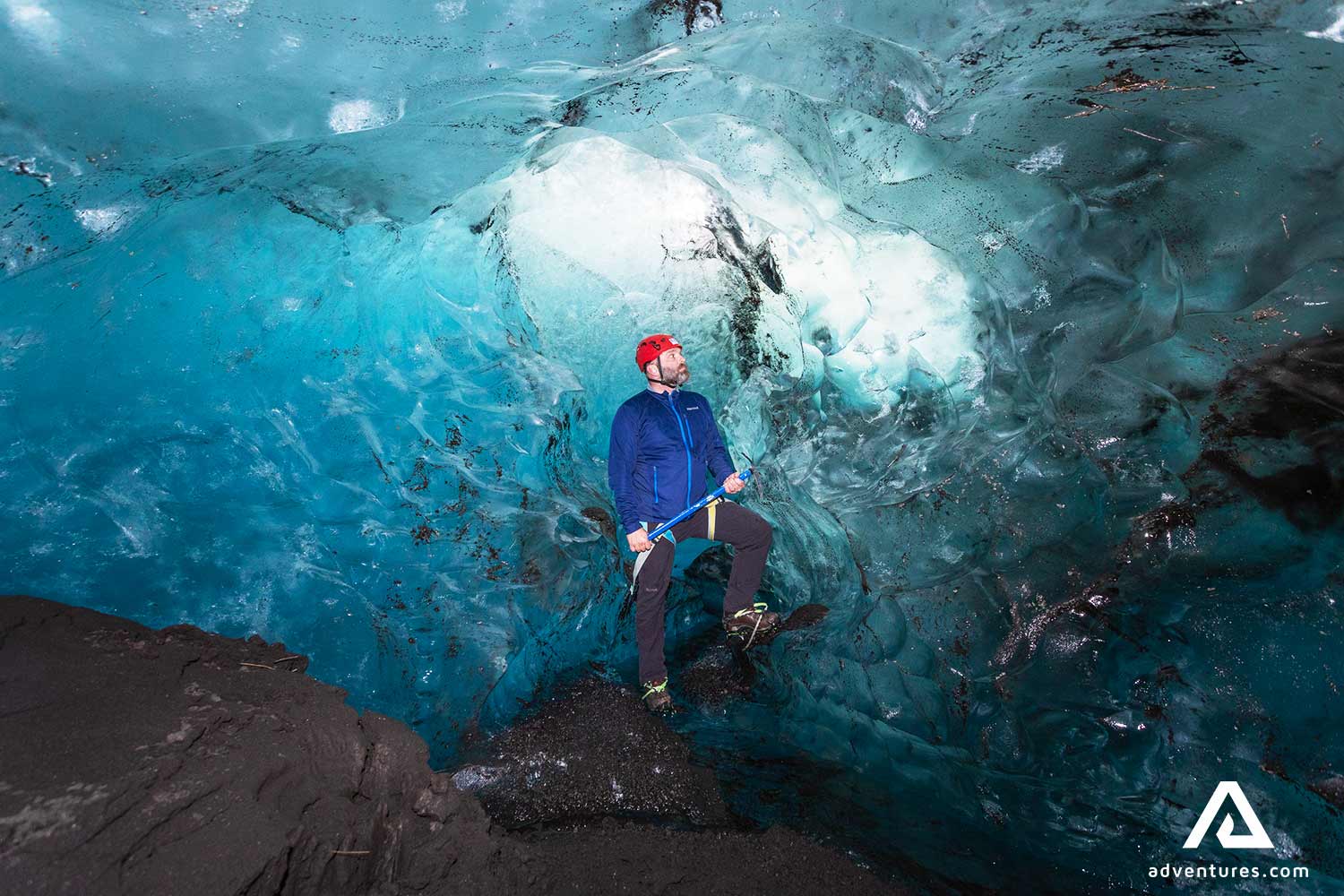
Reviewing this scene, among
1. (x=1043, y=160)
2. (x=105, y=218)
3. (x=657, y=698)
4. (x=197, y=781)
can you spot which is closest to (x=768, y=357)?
(x=657, y=698)

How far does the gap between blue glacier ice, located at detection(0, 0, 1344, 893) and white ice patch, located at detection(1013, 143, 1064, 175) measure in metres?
0.03

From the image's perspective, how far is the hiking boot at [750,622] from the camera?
13.5 ft

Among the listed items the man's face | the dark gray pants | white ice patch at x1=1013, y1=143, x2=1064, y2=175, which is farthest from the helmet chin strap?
white ice patch at x1=1013, y1=143, x2=1064, y2=175

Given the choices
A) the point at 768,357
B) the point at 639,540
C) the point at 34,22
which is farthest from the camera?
the point at 768,357

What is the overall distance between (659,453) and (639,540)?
46 centimetres

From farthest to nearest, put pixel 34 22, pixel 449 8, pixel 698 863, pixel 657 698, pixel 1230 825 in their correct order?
pixel 449 8, pixel 657 698, pixel 1230 825, pixel 34 22, pixel 698 863

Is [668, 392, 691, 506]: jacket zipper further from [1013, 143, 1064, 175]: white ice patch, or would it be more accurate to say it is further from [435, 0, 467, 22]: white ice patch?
[1013, 143, 1064, 175]: white ice patch

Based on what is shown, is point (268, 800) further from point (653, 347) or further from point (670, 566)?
point (653, 347)

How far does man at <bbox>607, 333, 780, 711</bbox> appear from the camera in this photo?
145 inches

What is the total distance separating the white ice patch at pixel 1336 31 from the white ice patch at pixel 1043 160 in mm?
1532

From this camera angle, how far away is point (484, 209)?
418 cm

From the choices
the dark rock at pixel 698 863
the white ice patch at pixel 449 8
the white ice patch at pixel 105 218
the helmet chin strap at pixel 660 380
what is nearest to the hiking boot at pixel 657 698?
the dark rock at pixel 698 863

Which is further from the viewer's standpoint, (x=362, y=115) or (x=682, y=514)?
(x=362, y=115)

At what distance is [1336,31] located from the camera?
14.5 feet
